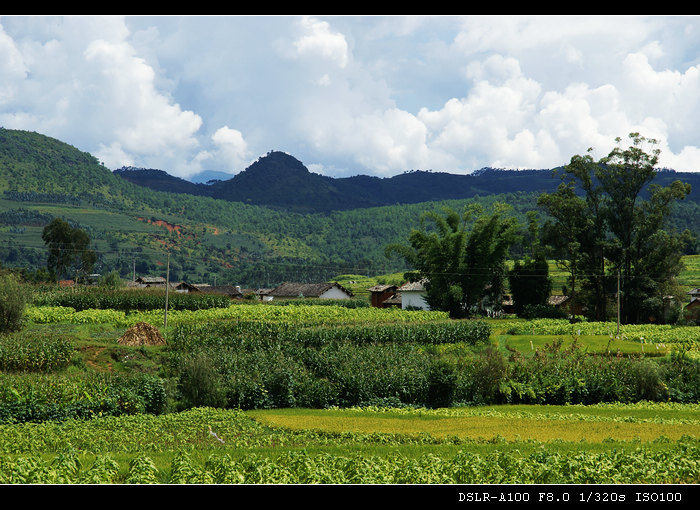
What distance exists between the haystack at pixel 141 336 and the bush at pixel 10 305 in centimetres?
626

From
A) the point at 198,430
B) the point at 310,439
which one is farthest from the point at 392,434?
the point at 198,430

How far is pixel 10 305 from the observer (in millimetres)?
34562

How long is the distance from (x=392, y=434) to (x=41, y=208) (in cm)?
18206

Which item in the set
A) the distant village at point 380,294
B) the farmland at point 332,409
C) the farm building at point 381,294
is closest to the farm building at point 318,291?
the distant village at point 380,294

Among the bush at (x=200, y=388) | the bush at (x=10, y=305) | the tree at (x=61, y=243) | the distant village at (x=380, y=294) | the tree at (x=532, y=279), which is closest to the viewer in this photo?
the bush at (x=200, y=388)

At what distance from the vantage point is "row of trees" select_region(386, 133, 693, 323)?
62.1 metres

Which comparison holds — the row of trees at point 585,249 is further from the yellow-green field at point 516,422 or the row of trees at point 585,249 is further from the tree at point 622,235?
the yellow-green field at point 516,422

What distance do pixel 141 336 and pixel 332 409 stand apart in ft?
45.9

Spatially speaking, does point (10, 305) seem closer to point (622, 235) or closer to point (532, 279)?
point (532, 279)

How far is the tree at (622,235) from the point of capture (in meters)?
61.5

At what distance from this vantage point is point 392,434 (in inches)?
706

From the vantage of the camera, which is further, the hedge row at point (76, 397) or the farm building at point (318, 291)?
the farm building at point (318, 291)

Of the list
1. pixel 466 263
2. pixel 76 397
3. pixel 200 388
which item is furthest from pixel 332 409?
pixel 466 263
